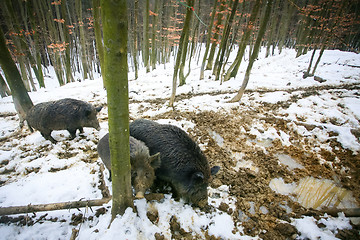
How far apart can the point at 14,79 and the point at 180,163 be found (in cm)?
669

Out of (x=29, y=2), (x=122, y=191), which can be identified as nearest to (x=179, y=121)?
(x=122, y=191)

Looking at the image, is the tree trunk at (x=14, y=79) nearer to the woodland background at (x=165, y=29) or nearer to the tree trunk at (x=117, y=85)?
the woodland background at (x=165, y=29)

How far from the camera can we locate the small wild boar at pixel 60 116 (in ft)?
15.6

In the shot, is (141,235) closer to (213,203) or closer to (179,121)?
(213,203)

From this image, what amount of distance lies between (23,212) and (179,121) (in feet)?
14.6

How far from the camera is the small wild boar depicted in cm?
476

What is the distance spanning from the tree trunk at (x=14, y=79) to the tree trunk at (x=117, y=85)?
633 centimetres

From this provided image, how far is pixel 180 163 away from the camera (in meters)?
3.29

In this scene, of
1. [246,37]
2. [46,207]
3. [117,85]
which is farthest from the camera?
[246,37]

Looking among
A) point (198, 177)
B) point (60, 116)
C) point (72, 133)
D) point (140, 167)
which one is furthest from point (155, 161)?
point (60, 116)

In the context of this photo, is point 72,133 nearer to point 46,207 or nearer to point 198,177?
point 46,207

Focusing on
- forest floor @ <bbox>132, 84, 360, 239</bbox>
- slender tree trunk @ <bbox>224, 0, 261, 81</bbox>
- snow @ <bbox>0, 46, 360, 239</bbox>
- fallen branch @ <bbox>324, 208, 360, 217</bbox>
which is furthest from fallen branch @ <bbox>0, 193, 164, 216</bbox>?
slender tree trunk @ <bbox>224, 0, 261, 81</bbox>

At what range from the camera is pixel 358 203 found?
10.5 ft

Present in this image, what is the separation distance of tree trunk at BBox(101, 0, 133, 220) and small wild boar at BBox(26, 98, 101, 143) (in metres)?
3.71
